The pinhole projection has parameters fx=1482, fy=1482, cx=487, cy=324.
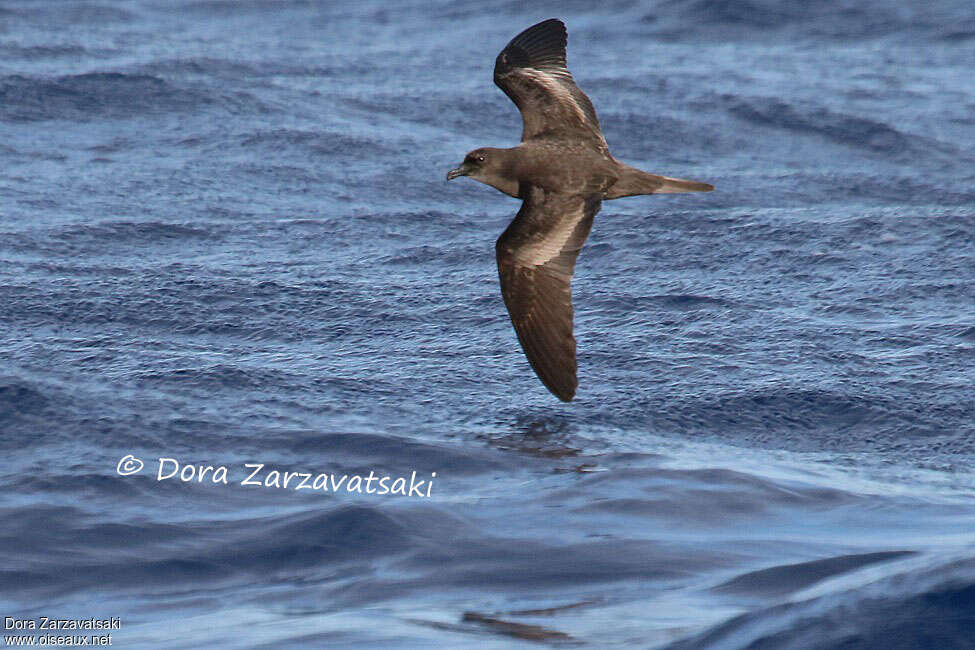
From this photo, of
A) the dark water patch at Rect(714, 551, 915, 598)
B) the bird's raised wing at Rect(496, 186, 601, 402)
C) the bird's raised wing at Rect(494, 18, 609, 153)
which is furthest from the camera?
the bird's raised wing at Rect(494, 18, 609, 153)

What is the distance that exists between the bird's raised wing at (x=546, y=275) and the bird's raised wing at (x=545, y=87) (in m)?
Result: 0.55

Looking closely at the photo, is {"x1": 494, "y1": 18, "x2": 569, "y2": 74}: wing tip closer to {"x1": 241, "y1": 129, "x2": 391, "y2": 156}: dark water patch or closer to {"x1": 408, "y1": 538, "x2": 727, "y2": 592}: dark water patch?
{"x1": 408, "y1": 538, "x2": 727, "y2": 592}: dark water patch

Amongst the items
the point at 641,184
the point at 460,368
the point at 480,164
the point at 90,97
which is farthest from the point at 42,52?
the point at 641,184

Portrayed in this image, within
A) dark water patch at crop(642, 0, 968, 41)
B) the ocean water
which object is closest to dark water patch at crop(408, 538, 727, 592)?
the ocean water

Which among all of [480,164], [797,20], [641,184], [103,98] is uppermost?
[797,20]

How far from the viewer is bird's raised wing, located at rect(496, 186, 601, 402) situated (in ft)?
24.7

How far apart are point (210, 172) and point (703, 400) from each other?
19.3 feet

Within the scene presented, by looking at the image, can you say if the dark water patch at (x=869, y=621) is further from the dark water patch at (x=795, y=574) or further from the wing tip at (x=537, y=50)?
the wing tip at (x=537, y=50)

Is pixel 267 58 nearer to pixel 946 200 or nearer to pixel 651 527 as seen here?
pixel 946 200

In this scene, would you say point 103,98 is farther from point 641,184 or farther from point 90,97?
point 641,184

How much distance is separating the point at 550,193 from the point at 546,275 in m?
0.49

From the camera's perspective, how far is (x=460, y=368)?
8.78 m

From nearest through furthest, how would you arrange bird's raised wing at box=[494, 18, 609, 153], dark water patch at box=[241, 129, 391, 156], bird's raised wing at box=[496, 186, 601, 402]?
bird's raised wing at box=[496, 186, 601, 402] → bird's raised wing at box=[494, 18, 609, 153] → dark water patch at box=[241, 129, 391, 156]

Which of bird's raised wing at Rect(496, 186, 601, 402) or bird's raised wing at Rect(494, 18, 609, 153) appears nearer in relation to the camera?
bird's raised wing at Rect(496, 186, 601, 402)
